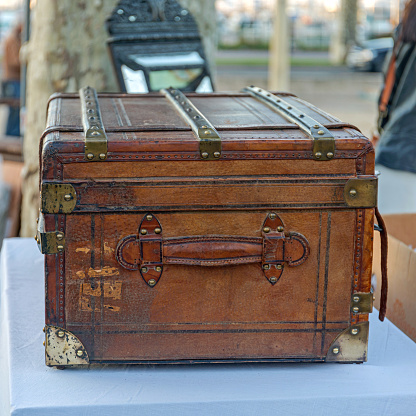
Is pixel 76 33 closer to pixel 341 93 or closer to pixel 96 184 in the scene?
pixel 96 184

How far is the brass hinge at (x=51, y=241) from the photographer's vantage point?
1.45m

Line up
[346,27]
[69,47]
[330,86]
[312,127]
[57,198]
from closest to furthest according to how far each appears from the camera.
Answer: [57,198], [312,127], [69,47], [330,86], [346,27]

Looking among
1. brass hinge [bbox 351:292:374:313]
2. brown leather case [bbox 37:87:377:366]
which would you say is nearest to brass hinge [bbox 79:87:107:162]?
brown leather case [bbox 37:87:377:366]

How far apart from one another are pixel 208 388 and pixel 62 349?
1.13 ft

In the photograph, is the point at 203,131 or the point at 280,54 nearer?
the point at 203,131

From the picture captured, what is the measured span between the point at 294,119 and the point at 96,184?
53 centimetres

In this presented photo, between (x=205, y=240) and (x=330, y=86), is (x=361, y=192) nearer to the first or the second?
(x=205, y=240)

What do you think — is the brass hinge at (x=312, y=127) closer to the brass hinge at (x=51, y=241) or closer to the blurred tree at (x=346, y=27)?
the brass hinge at (x=51, y=241)

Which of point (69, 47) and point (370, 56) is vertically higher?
point (69, 47)

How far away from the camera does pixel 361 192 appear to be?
59.4 inches

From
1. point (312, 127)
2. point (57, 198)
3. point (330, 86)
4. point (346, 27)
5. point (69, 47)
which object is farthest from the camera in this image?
point (346, 27)

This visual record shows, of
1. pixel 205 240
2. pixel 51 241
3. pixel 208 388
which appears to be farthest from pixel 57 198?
pixel 208 388

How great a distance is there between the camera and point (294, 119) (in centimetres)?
166

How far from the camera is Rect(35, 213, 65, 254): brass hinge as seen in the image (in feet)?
4.77
